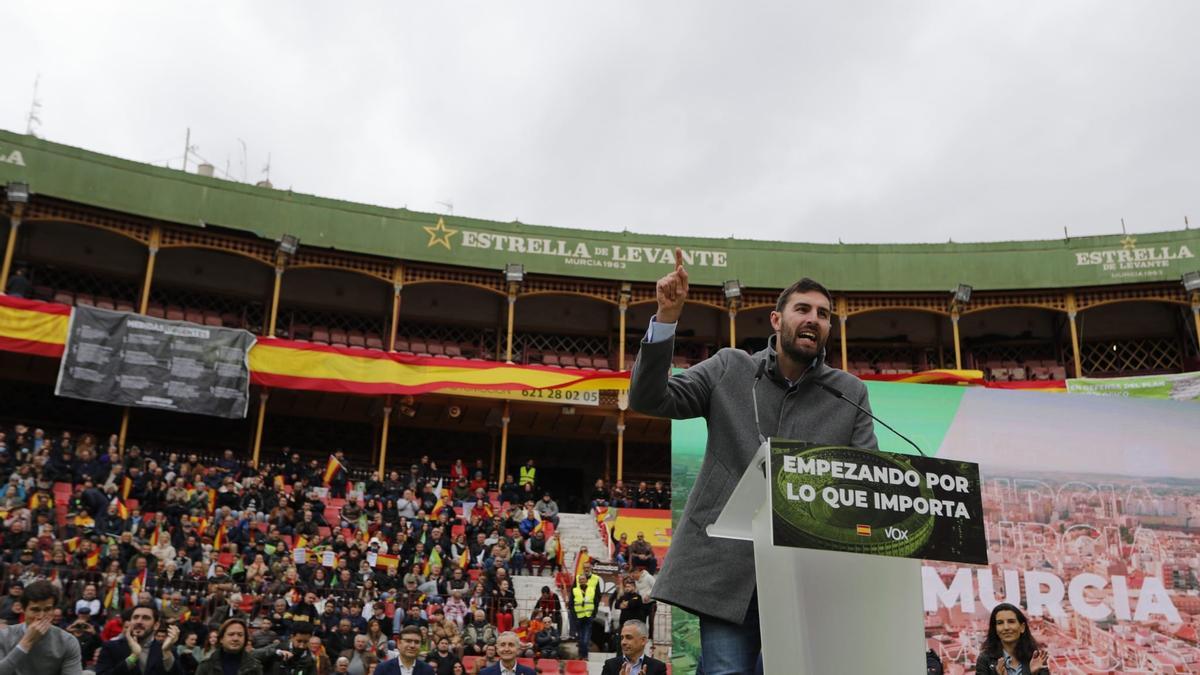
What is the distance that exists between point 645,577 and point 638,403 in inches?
460

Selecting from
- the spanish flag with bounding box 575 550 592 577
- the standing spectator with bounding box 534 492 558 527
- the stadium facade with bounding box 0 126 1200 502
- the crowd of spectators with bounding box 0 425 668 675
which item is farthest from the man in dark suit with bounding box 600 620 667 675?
the stadium facade with bounding box 0 126 1200 502

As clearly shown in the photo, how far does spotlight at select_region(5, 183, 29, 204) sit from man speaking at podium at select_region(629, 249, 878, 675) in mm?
25529

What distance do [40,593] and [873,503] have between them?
16.8 ft

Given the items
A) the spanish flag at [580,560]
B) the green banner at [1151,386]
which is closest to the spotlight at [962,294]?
the green banner at [1151,386]

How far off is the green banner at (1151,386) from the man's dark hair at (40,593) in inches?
914

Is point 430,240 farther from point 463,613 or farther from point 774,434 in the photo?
point 774,434

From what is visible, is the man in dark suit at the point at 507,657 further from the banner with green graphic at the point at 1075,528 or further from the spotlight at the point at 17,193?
the spotlight at the point at 17,193

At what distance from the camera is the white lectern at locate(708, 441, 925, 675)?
8.20 ft

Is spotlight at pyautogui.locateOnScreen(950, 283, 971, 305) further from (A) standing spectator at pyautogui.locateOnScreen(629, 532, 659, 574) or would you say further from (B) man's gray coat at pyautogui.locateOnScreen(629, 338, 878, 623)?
(B) man's gray coat at pyautogui.locateOnScreen(629, 338, 878, 623)

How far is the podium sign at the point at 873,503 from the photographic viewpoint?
237 cm

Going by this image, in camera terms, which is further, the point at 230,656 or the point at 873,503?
the point at 230,656

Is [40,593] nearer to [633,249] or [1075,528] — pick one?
[1075,528]

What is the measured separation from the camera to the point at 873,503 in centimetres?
244

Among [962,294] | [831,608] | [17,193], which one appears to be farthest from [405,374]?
[831,608]
